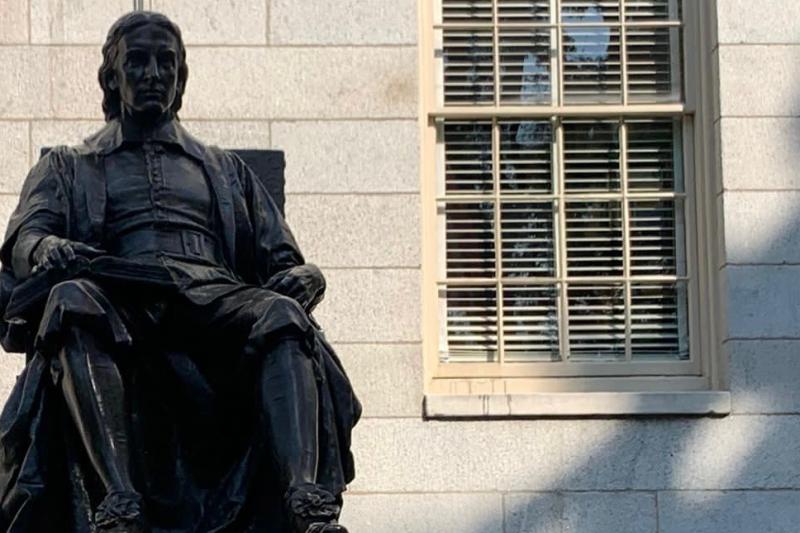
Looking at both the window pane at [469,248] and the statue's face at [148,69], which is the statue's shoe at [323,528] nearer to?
the statue's face at [148,69]

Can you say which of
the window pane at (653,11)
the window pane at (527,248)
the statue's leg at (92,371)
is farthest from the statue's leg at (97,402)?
the window pane at (653,11)

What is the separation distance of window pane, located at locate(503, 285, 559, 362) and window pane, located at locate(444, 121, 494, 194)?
0.47m

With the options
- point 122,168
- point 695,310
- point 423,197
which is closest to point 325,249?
point 423,197

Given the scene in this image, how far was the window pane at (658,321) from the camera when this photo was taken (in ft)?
45.7

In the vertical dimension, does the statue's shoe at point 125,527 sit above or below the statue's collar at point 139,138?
below

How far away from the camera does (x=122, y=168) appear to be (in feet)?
36.7

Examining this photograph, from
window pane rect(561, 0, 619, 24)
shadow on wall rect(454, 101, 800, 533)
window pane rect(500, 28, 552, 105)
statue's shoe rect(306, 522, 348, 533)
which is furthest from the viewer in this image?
window pane rect(561, 0, 619, 24)

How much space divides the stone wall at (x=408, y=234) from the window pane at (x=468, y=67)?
326 millimetres

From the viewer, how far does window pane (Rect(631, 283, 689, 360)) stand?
13.9m

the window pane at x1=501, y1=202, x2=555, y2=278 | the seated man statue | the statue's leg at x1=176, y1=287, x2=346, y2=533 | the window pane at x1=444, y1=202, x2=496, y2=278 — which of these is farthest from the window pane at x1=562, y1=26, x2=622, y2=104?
the statue's leg at x1=176, y1=287, x2=346, y2=533

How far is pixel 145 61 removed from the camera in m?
11.1

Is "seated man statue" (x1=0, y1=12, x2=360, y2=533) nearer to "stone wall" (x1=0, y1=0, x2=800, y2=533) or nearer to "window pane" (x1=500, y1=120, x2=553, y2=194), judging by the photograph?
"stone wall" (x1=0, y1=0, x2=800, y2=533)

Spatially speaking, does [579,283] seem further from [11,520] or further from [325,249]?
[11,520]

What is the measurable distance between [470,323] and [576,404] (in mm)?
660
